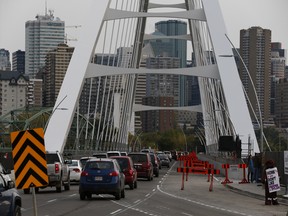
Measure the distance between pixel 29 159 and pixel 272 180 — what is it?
53.5ft

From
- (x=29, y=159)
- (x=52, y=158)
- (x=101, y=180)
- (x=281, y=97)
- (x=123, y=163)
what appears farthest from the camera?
(x=281, y=97)

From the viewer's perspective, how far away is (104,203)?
1134 inches

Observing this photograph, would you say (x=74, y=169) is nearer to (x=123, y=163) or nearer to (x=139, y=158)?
(x=139, y=158)

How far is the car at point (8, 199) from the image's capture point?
45.9 ft

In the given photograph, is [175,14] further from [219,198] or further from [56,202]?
[56,202]

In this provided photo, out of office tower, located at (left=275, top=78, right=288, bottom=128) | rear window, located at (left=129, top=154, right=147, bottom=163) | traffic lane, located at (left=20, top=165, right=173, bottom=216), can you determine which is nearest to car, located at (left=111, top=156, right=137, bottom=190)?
traffic lane, located at (left=20, top=165, right=173, bottom=216)

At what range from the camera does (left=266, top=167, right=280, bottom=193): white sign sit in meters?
30.1

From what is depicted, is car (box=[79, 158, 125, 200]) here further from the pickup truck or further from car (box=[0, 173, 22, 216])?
car (box=[0, 173, 22, 216])

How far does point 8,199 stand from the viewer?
14352mm

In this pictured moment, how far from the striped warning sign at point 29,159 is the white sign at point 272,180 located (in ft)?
51.8

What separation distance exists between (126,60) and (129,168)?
157 feet

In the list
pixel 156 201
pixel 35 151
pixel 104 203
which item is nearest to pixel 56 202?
pixel 104 203

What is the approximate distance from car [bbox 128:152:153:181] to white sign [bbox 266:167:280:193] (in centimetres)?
1817

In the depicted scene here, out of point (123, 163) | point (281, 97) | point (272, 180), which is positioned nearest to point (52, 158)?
point (123, 163)
